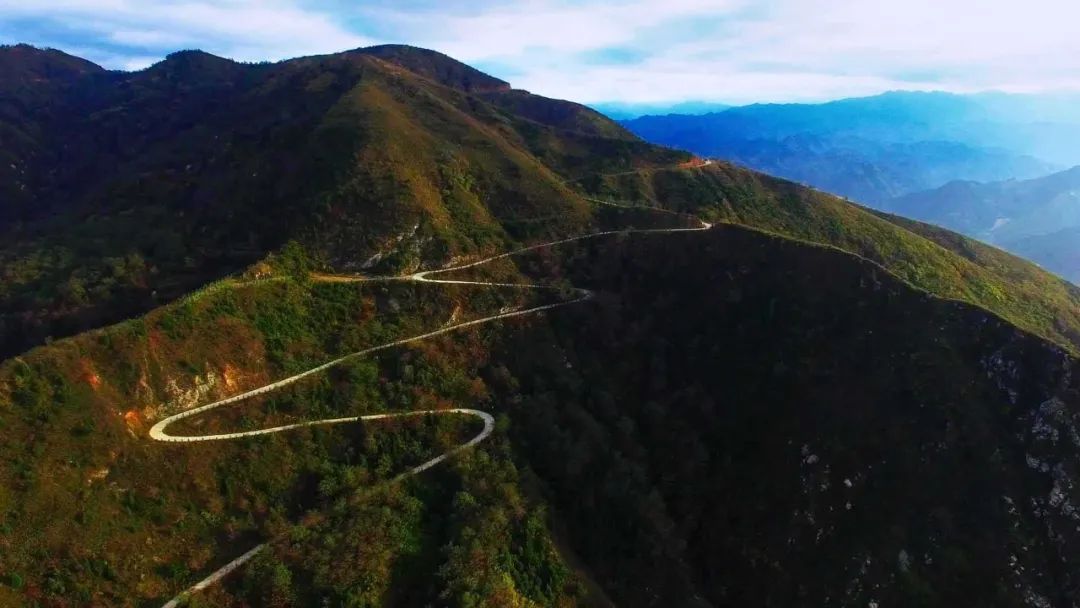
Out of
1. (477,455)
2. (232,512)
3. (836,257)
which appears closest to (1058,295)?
(836,257)

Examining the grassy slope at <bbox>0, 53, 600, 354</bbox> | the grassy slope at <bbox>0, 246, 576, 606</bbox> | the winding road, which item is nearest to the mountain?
the grassy slope at <bbox>0, 246, 576, 606</bbox>

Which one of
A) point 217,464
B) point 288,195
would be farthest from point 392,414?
point 288,195

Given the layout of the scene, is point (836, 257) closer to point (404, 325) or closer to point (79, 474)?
point (404, 325)

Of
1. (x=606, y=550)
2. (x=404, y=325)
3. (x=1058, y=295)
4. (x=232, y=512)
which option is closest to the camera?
(x=232, y=512)

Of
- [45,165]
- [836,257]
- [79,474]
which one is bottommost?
[79,474]

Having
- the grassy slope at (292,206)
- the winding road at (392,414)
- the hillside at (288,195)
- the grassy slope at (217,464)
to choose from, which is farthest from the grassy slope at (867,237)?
the grassy slope at (217,464)

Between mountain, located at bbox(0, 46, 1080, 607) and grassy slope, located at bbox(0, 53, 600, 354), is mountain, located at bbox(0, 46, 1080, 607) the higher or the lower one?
the lower one

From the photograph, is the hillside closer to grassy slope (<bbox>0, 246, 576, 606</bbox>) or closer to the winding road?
the winding road
